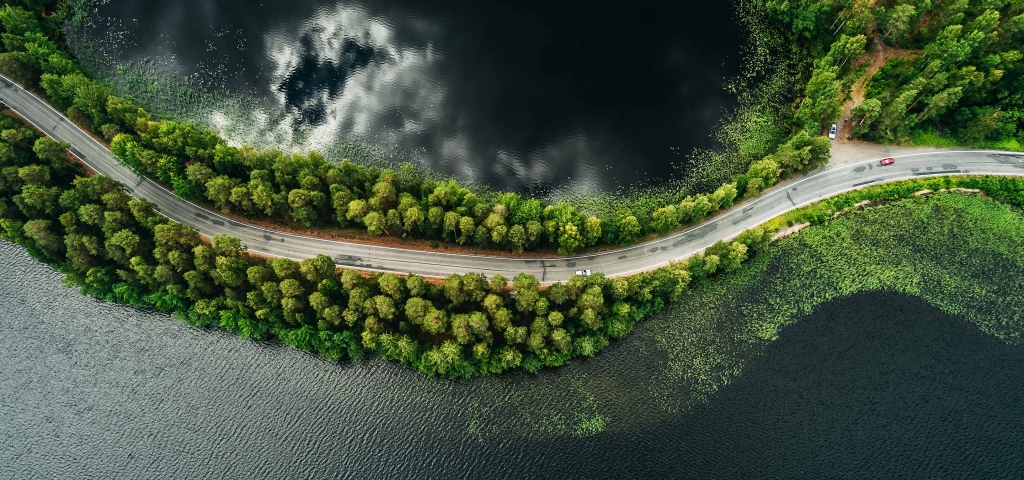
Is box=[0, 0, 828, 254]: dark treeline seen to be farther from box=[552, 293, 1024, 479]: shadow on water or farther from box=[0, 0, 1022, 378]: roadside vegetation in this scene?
box=[552, 293, 1024, 479]: shadow on water

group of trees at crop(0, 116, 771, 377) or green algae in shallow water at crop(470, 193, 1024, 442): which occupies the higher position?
green algae in shallow water at crop(470, 193, 1024, 442)

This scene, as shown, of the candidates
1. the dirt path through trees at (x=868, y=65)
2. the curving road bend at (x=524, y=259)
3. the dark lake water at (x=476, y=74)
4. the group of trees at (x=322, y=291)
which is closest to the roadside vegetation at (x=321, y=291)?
the group of trees at (x=322, y=291)

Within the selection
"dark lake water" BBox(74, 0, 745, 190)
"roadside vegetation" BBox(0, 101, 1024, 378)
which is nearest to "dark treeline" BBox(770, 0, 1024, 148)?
"dark lake water" BBox(74, 0, 745, 190)

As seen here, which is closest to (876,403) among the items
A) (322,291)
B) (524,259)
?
(524,259)

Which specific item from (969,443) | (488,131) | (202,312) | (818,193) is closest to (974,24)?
(818,193)

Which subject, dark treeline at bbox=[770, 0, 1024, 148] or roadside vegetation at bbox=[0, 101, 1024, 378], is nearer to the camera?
roadside vegetation at bbox=[0, 101, 1024, 378]

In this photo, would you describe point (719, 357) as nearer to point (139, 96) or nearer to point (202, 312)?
point (202, 312)

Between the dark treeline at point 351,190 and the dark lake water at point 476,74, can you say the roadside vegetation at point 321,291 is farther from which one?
the dark lake water at point 476,74
